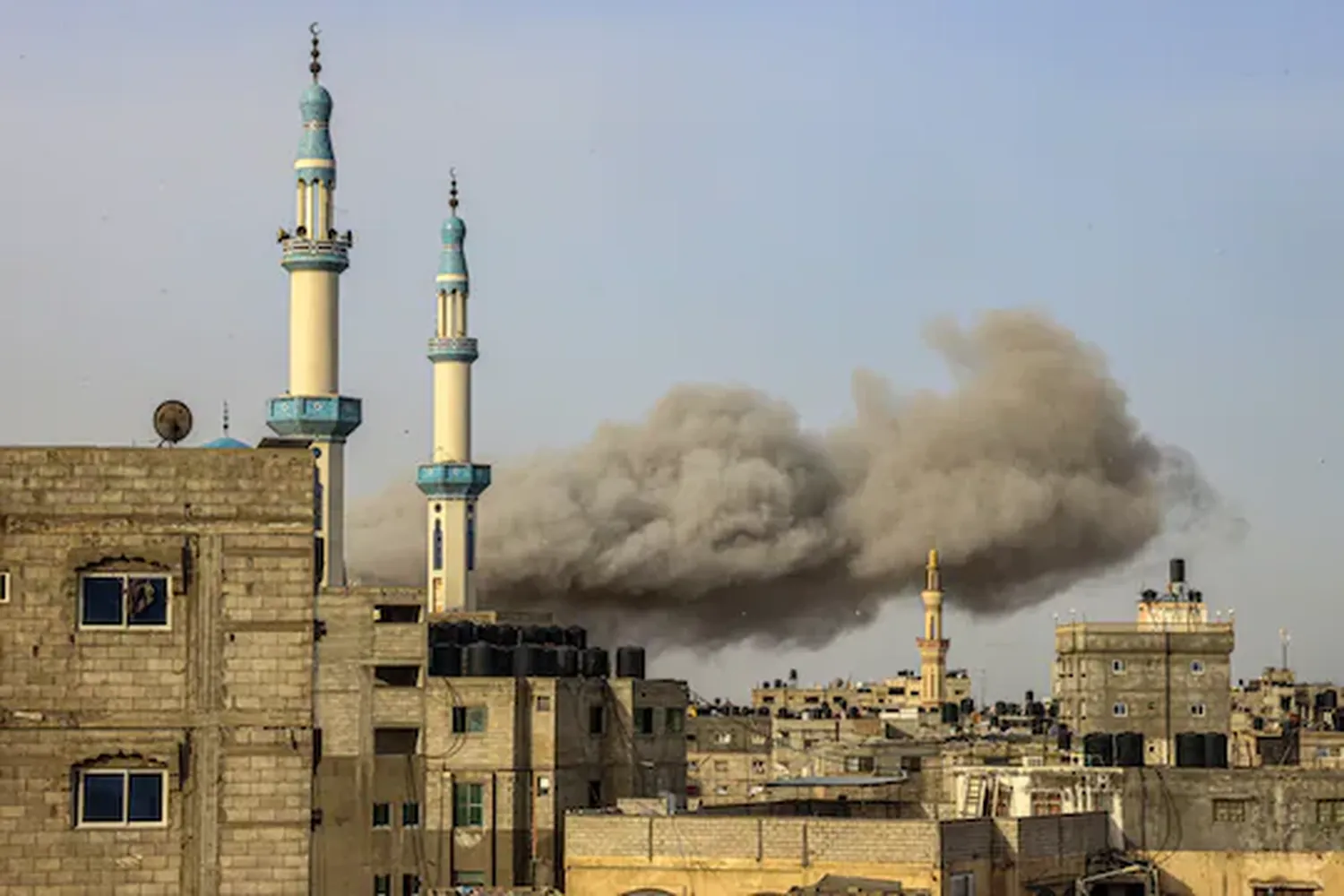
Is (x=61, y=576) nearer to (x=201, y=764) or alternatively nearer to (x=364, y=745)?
(x=201, y=764)

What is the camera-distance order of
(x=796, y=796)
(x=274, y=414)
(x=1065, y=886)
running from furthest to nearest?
(x=274, y=414), (x=796, y=796), (x=1065, y=886)

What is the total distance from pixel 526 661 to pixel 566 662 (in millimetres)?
2518

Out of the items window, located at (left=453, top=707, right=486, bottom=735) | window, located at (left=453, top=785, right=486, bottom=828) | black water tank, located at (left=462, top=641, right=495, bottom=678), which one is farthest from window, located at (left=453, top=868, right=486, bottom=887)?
black water tank, located at (left=462, top=641, right=495, bottom=678)

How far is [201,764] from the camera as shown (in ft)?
117

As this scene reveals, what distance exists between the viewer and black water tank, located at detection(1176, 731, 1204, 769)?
228 ft

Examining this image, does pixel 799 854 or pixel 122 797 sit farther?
pixel 799 854

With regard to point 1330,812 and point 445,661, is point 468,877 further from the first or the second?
point 1330,812

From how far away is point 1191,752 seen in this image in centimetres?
7000

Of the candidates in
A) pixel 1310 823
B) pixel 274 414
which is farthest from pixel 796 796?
pixel 274 414

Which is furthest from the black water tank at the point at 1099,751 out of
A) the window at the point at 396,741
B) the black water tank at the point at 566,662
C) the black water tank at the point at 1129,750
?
the window at the point at 396,741

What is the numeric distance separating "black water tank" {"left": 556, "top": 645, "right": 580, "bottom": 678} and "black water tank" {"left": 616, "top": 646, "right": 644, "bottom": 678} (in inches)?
118

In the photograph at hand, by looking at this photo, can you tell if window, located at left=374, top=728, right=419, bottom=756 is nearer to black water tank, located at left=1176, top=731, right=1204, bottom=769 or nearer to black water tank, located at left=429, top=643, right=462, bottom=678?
black water tank, located at left=429, top=643, right=462, bottom=678

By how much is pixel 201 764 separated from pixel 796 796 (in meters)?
42.0

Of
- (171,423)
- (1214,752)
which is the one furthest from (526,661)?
(171,423)
